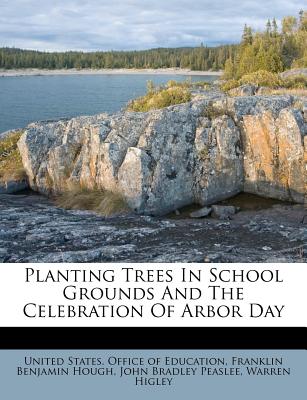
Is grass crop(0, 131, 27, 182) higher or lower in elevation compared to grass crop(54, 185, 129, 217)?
higher

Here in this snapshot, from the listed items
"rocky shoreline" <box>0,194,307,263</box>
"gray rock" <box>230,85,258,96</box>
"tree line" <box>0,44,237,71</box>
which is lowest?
"rocky shoreline" <box>0,194,307,263</box>

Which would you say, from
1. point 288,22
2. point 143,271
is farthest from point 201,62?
point 143,271

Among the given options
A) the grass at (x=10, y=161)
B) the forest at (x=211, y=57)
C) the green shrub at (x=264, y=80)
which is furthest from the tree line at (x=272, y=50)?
the grass at (x=10, y=161)

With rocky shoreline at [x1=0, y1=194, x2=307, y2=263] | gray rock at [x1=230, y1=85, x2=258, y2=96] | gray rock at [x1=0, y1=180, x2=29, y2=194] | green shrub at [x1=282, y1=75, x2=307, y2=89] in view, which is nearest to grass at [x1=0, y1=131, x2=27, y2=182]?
gray rock at [x1=0, y1=180, x2=29, y2=194]

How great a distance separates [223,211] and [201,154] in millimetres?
1980

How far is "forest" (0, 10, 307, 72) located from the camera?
4818 centimetres

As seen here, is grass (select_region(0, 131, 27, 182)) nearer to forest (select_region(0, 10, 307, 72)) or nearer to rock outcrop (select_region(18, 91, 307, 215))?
rock outcrop (select_region(18, 91, 307, 215))

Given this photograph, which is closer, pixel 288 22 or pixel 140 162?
pixel 140 162

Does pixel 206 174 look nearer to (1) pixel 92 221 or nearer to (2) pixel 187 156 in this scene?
(2) pixel 187 156

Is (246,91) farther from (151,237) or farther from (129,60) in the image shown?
(129,60)

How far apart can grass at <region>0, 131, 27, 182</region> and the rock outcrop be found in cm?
285

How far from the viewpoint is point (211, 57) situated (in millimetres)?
136625

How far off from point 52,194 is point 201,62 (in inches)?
4922

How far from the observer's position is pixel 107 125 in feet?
51.6
